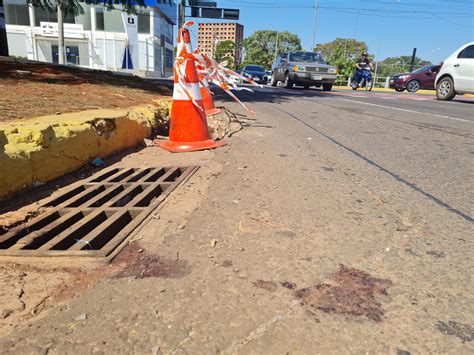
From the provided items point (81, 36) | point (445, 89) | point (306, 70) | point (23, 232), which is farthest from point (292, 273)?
point (81, 36)

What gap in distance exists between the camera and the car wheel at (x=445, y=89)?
1251cm

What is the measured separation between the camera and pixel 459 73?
11.8 m

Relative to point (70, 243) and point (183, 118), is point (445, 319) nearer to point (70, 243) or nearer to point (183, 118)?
point (70, 243)

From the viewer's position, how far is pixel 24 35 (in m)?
38.0

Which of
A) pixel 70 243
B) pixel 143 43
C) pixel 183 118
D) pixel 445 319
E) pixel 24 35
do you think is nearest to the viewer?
pixel 445 319

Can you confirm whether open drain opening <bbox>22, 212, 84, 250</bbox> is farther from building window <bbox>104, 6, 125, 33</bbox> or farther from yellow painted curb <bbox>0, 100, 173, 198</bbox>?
building window <bbox>104, 6, 125, 33</bbox>

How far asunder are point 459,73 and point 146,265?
503 inches

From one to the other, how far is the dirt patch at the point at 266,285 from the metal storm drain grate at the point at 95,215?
84cm

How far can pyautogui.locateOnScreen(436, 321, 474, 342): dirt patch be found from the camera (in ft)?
4.75

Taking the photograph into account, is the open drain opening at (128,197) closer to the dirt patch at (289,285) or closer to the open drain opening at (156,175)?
the open drain opening at (156,175)

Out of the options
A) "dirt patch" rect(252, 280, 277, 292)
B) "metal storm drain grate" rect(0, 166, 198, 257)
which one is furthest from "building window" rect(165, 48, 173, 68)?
"dirt patch" rect(252, 280, 277, 292)

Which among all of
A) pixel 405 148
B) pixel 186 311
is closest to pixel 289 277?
pixel 186 311

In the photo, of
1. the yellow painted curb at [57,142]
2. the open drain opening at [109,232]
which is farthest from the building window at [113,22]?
the open drain opening at [109,232]

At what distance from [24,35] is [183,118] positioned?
41604 millimetres
